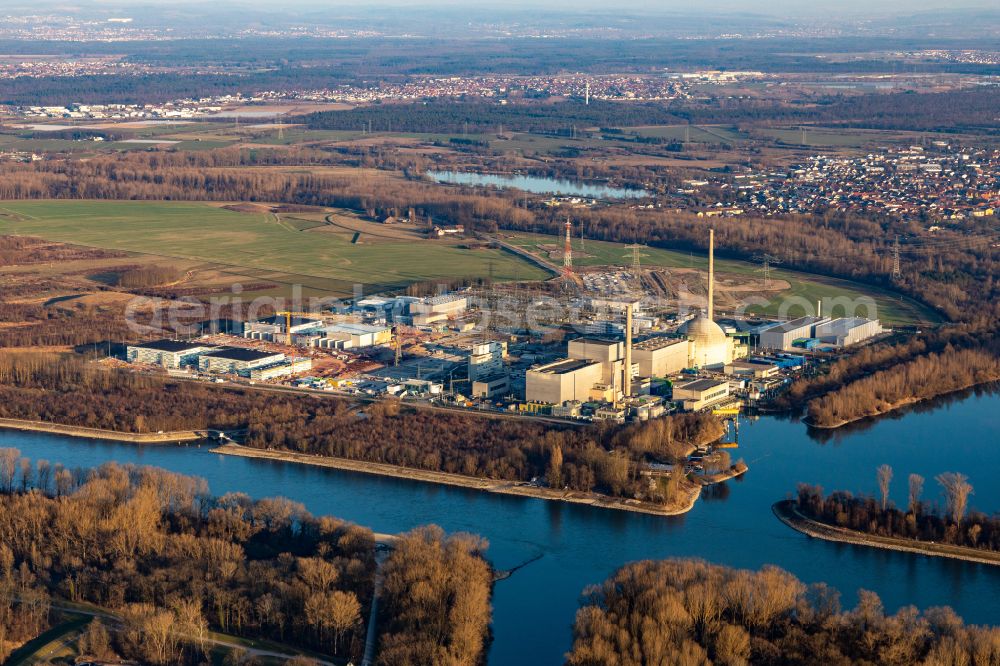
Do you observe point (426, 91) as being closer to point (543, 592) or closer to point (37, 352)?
point (37, 352)

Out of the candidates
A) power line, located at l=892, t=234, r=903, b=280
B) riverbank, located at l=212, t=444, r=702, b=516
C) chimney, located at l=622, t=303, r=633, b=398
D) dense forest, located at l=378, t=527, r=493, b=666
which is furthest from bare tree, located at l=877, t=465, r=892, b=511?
power line, located at l=892, t=234, r=903, b=280

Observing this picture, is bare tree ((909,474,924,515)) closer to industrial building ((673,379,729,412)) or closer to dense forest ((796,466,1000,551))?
dense forest ((796,466,1000,551))

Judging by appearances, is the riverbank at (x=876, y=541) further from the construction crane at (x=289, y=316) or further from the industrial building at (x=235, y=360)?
the construction crane at (x=289, y=316)

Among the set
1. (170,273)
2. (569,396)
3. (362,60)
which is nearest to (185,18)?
(362,60)

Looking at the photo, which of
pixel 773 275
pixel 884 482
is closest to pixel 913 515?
pixel 884 482

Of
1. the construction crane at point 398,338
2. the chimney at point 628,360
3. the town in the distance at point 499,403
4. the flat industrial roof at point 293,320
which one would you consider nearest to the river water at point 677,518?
the town in the distance at point 499,403

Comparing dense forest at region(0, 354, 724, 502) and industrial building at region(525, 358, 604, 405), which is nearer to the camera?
dense forest at region(0, 354, 724, 502)

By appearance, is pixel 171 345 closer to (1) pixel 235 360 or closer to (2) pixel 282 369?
(1) pixel 235 360
